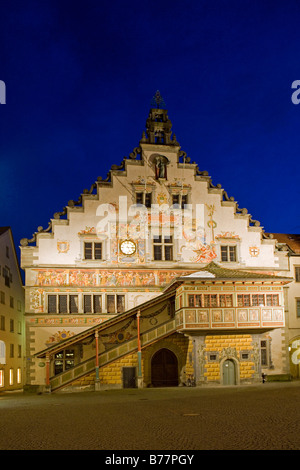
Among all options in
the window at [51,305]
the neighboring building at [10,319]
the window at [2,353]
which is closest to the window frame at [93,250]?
the window at [51,305]

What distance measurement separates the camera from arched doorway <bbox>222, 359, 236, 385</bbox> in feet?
109

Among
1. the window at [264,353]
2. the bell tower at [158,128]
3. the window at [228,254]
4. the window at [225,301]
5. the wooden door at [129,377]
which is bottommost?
the wooden door at [129,377]

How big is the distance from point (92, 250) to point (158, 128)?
10.4m

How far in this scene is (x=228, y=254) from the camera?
39281 millimetres

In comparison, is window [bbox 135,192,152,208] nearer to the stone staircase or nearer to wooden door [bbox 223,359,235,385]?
the stone staircase

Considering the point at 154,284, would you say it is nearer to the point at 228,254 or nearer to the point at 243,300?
the point at 228,254

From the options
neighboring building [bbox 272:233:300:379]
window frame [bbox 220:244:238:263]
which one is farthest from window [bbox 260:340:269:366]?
window frame [bbox 220:244:238:263]

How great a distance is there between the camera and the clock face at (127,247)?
37406 millimetres

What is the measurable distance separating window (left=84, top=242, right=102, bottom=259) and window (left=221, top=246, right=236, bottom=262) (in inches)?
348

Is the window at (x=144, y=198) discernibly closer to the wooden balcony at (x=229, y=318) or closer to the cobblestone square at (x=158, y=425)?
the wooden balcony at (x=229, y=318)

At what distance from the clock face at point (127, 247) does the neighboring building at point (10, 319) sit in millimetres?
11375

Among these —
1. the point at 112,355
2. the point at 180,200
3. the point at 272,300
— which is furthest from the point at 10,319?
the point at 272,300
